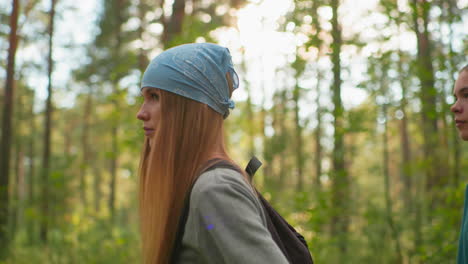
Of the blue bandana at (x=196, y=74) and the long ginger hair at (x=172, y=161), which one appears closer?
the long ginger hair at (x=172, y=161)

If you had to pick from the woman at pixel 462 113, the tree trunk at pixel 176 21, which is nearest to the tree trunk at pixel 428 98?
the woman at pixel 462 113

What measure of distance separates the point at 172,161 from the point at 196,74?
0.34m

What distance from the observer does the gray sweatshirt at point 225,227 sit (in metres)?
1.25

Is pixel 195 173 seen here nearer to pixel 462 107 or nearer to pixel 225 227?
pixel 225 227

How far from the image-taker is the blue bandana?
1.59 metres

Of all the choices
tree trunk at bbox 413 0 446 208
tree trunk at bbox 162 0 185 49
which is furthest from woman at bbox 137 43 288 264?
tree trunk at bbox 162 0 185 49

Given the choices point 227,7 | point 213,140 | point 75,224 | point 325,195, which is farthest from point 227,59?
point 227,7

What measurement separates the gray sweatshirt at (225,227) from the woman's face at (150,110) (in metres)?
0.37

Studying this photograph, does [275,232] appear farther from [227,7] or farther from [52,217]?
[227,7]

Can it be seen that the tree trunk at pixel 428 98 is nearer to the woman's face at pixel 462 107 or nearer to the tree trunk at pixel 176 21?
the woman's face at pixel 462 107

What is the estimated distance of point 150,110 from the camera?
64.8 inches

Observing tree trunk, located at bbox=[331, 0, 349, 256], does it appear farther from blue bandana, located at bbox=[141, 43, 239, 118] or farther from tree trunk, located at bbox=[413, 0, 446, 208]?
blue bandana, located at bbox=[141, 43, 239, 118]

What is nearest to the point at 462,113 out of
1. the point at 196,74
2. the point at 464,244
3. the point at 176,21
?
the point at 464,244

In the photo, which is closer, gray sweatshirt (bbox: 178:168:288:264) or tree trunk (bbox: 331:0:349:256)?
gray sweatshirt (bbox: 178:168:288:264)
